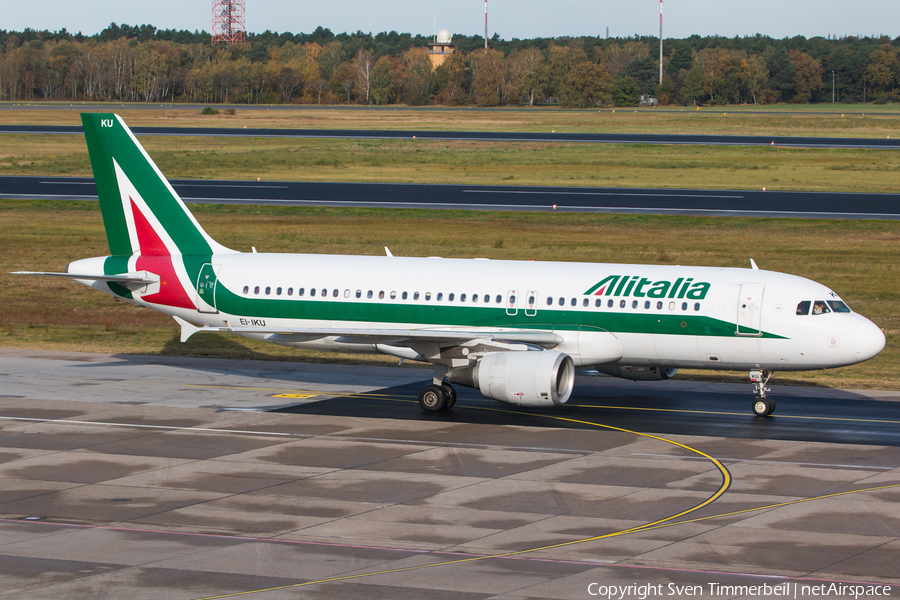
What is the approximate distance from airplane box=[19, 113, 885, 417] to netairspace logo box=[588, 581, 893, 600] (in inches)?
426

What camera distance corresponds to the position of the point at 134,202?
1364 inches

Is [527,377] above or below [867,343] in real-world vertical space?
below

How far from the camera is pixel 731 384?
1415 inches

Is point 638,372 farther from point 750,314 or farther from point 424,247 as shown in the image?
point 424,247

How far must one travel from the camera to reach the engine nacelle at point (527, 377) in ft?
91.4

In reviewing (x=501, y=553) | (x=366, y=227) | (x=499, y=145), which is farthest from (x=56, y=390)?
(x=499, y=145)

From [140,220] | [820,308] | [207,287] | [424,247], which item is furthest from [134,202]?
[424,247]

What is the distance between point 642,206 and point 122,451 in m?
52.2

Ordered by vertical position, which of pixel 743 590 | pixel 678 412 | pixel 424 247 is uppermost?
pixel 424 247

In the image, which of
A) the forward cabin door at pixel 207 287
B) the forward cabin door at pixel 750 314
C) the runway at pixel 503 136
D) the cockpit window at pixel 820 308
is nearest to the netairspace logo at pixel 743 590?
the forward cabin door at pixel 750 314

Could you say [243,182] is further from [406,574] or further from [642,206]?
[406,574]

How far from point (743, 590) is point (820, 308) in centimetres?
1387

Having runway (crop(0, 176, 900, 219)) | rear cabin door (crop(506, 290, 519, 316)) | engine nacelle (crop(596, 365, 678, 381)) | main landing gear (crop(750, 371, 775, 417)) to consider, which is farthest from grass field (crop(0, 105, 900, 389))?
rear cabin door (crop(506, 290, 519, 316))

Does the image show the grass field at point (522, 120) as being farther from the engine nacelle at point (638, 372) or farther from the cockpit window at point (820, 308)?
the cockpit window at point (820, 308)
